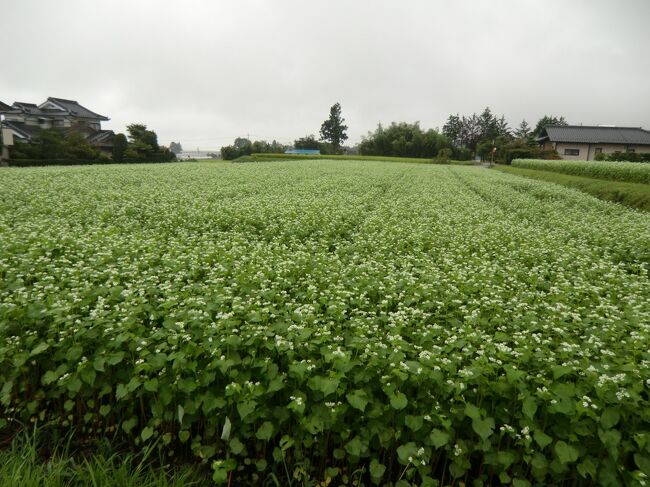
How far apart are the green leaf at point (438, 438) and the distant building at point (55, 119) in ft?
190

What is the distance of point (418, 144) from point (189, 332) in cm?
8405

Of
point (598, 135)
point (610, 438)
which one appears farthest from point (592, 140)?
point (610, 438)

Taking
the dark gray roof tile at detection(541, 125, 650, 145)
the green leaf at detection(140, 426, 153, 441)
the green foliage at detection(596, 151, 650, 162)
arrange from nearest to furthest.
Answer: the green leaf at detection(140, 426, 153, 441), the green foliage at detection(596, 151, 650, 162), the dark gray roof tile at detection(541, 125, 650, 145)

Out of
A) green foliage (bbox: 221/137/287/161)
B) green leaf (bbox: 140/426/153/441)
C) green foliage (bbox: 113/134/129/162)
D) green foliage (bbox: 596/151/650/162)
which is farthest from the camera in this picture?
green foliage (bbox: 221/137/287/161)

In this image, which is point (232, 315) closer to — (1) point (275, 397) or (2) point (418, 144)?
(1) point (275, 397)

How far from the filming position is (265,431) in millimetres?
2936

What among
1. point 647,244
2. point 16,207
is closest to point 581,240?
point 647,244

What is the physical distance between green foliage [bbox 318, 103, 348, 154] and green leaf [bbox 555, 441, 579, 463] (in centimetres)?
10816

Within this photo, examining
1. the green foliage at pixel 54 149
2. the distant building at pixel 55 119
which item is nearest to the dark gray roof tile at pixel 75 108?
the distant building at pixel 55 119

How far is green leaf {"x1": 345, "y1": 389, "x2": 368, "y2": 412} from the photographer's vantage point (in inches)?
111

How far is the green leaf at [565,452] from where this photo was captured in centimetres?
258

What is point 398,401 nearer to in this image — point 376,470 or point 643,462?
point 376,470

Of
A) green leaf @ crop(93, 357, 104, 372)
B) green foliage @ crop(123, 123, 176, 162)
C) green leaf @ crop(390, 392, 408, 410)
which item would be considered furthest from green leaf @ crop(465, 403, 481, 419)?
green foliage @ crop(123, 123, 176, 162)

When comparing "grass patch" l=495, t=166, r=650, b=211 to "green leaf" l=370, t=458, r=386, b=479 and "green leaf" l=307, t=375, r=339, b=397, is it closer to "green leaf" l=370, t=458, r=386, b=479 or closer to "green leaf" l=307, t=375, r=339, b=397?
"green leaf" l=370, t=458, r=386, b=479
